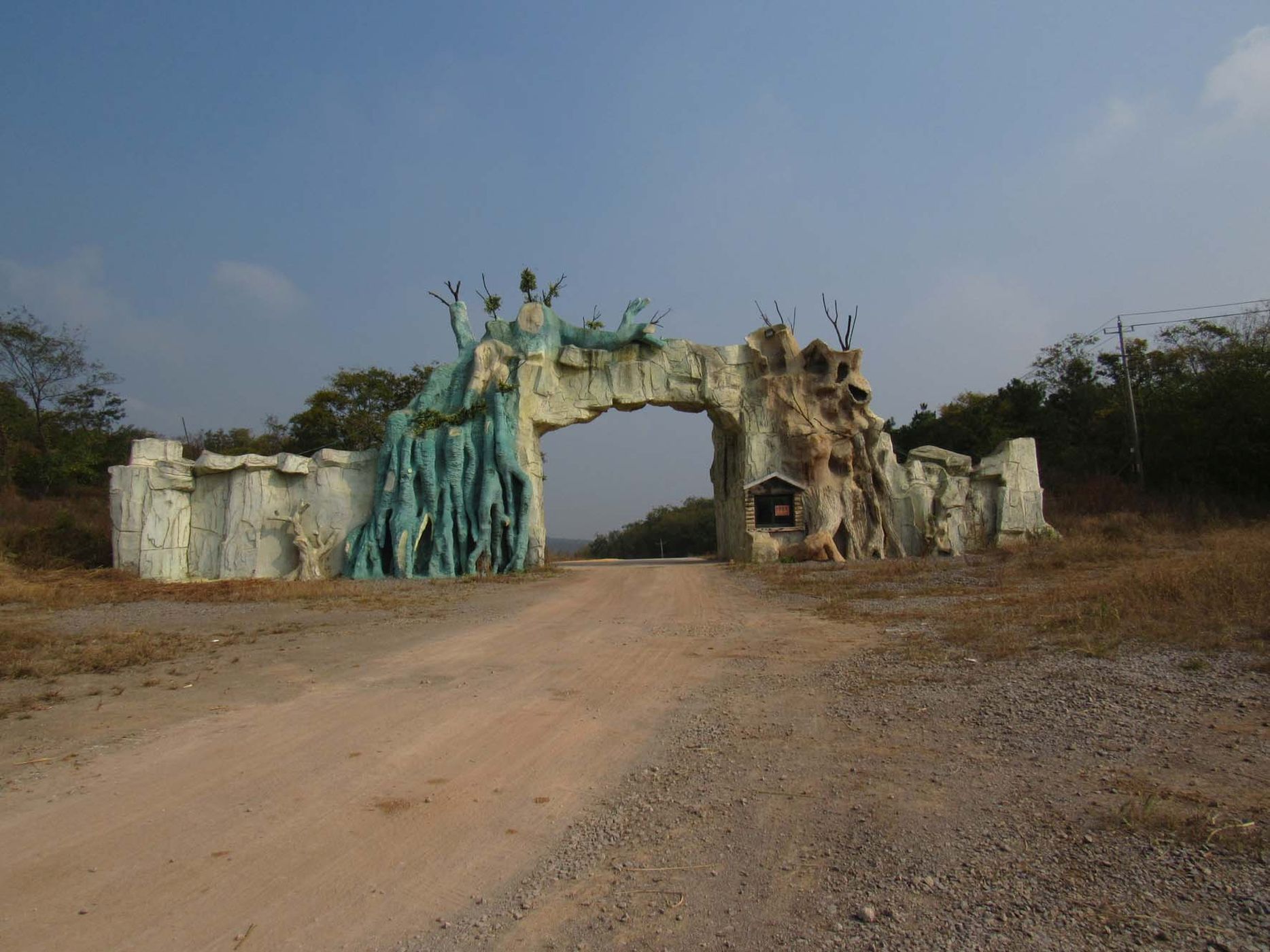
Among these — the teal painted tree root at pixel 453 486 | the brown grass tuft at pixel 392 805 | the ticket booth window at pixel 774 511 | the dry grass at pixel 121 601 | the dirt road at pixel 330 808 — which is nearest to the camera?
the dirt road at pixel 330 808

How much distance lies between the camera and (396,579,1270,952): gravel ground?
2307 mm

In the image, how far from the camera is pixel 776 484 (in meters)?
19.0

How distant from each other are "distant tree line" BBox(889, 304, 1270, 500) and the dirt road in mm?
21316

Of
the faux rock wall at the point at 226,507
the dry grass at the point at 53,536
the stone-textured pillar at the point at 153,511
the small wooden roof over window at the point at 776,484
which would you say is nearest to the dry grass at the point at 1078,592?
the small wooden roof over window at the point at 776,484

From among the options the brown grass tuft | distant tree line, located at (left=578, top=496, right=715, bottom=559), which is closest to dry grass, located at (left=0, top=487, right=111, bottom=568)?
the brown grass tuft

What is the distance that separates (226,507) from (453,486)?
16.2 feet

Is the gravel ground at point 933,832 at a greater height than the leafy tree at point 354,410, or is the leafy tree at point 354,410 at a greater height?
the leafy tree at point 354,410

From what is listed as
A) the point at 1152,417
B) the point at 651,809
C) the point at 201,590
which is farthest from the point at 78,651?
the point at 1152,417

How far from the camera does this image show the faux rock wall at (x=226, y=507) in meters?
15.4

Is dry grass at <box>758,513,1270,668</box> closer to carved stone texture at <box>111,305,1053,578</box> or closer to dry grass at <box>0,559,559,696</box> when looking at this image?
carved stone texture at <box>111,305,1053,578</box>

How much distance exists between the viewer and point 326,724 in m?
4.58

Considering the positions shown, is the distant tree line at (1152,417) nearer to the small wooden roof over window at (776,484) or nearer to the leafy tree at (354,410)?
the small wooden roof over window at (776,484)

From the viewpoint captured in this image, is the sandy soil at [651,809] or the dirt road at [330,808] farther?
the dirt road at [330,808]

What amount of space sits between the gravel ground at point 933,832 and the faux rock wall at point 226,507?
1424 centimetres
